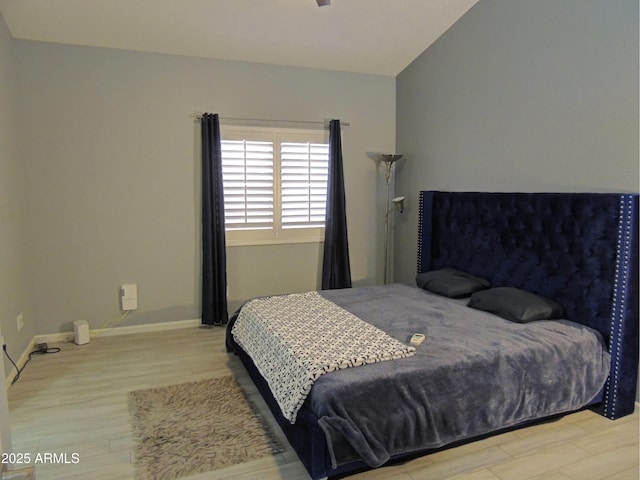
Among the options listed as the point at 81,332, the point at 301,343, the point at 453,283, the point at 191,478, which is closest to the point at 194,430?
the point at 191,478

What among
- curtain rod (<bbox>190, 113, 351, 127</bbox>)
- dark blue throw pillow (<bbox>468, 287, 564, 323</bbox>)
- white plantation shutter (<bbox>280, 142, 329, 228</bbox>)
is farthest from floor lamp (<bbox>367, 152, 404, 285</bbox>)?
dark blue throw pillow (<bbox>468, 287, 564, 323</bbox>)

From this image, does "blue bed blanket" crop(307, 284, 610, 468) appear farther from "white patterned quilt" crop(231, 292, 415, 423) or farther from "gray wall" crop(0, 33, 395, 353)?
"gray wall" crop(0, 33, 395, 353)

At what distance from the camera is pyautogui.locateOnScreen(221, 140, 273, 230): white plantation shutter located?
180 inches

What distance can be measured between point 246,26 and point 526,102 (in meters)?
2.45

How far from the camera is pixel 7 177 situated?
3.49 metres

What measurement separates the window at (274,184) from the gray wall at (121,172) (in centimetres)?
18

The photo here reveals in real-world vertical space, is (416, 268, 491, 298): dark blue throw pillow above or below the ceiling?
below

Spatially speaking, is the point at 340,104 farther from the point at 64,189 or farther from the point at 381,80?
the point at 64,189

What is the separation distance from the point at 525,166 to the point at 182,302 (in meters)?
3.40

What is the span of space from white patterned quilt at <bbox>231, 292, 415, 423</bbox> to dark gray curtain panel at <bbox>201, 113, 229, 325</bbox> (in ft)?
3.40

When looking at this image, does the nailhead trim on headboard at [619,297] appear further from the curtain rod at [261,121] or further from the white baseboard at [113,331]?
the white baseboard at [113,331]

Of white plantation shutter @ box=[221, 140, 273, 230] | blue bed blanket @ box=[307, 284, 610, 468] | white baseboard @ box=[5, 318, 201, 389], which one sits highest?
white plantation shutter @ box=[221, 140, 273, 230]

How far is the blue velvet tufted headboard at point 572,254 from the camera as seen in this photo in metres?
2.75

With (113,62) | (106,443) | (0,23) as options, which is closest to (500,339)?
(106,443)
